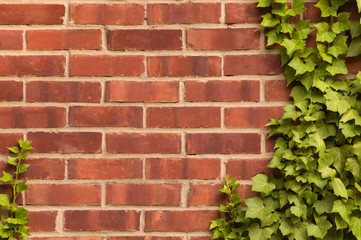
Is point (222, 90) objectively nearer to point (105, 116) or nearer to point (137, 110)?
point (137, 110)

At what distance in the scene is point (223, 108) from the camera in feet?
4.86

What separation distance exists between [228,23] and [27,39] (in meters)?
0.70

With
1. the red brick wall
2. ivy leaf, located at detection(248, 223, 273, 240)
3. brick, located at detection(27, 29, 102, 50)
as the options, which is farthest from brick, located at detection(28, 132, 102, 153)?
ivy leaf, located at detection(248, 223, 273, 240)

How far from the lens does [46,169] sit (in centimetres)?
149

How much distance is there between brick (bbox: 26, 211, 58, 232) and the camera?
149 centimetres

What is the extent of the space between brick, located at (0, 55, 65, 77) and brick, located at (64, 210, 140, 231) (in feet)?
1.61

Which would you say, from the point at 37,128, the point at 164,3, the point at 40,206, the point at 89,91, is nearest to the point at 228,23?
the point at 164,3

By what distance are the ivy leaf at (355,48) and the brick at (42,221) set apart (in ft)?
3.75

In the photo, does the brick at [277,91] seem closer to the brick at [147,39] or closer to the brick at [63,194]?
the brick at [147,39]

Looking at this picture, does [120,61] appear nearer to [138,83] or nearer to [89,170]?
[138,83]

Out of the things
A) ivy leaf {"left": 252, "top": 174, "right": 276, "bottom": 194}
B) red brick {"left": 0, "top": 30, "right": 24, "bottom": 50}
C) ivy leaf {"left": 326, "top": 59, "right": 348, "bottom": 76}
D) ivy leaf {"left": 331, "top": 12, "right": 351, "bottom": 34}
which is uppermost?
ivy leaf {"left": 331, "top": 12, "right": 351, "bottom": 34}

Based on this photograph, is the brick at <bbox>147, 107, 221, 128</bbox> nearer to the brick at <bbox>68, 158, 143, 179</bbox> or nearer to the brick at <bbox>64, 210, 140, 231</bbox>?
the brick at <bbox>68, 158, 143, 179</bbox>

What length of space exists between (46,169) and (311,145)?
0.90 metres

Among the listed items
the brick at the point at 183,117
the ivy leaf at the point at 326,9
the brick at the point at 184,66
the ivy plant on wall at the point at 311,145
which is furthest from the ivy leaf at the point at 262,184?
the ivy leaf at the point at 326,9
